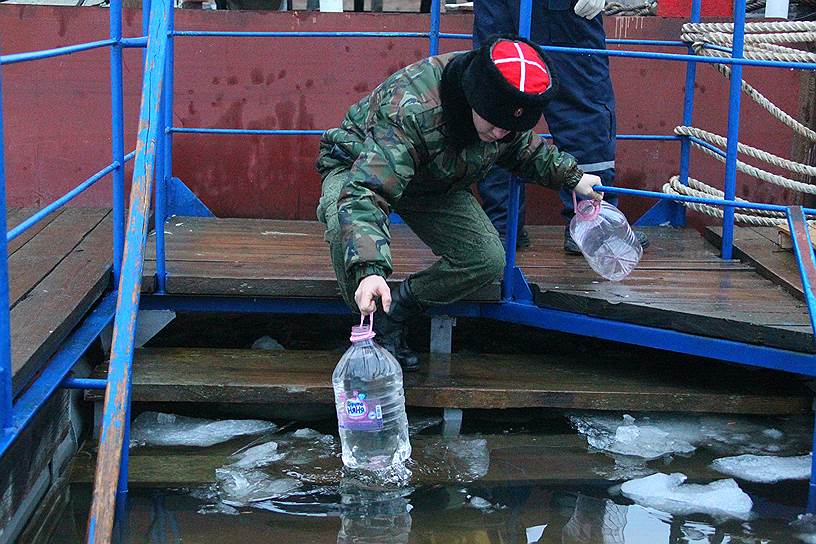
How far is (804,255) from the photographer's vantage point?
3.39 meters

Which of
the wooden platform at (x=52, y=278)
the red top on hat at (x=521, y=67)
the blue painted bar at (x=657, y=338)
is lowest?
the blue painted bar at (x=657, y=338)

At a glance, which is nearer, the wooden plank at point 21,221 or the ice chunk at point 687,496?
the ice chunk at point 687,496

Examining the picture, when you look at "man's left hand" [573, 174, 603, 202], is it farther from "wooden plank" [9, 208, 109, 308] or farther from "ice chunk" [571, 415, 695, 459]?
"wooden plank" [9, 208, 109, 308]

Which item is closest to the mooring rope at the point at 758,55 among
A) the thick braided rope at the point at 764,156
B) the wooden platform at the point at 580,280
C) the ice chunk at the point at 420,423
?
the thick braided rope at the point at 764,156

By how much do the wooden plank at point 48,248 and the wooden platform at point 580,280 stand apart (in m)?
0.37

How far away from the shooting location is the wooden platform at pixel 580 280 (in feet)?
11.7

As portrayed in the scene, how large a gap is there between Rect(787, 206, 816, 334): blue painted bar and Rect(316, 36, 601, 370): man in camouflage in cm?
69

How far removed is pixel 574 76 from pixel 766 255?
Answer: 44.6 inches

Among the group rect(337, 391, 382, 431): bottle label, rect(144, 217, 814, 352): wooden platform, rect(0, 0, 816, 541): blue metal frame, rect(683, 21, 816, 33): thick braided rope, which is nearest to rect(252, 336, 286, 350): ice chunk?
rect(144, 217, 814, 352): wooden platform

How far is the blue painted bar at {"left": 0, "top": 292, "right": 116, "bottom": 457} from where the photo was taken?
2.73 meters

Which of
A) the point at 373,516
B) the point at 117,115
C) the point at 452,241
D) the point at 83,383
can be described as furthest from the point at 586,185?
the point at 83,383

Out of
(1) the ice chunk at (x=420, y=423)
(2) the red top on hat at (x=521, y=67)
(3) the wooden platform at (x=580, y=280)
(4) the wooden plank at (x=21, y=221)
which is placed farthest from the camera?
(4) the wooden plank at (x=21, y=221)

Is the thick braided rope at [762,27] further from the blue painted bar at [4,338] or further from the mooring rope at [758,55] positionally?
the blue painted bar at [4,338]

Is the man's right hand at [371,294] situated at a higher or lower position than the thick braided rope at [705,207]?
lower
